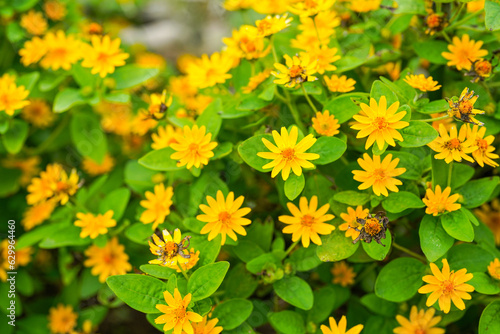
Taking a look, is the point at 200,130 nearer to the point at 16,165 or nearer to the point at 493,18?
the point at 493,18

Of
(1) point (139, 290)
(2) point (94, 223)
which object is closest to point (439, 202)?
(1) point (139, 290)

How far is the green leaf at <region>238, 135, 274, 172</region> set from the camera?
1142mm

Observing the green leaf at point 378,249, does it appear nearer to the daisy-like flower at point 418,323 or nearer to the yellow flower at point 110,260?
the daisy-like flower at point 418,323

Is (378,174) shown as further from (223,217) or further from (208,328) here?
(208,328)

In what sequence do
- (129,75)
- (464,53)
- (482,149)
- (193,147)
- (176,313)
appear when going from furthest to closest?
1. (129,75)
2. (464,53)
3. (193,147)
4. (482,149)
5. (176,313)

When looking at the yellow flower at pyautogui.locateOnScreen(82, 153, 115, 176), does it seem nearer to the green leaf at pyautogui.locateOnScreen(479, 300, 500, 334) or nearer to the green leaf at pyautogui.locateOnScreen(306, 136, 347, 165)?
the green leaf at pyautogui.locateOnScreen(306, 136, 347, 165)

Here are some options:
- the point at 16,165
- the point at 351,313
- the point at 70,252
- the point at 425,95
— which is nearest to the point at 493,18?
the point at 425,95

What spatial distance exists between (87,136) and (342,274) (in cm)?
109

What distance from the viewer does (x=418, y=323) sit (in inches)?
47.4

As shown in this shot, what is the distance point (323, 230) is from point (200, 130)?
0.42 m

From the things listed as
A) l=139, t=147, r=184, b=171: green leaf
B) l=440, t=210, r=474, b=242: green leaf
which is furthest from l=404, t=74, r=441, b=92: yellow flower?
l=139, t=147, r=184, b=171: green leaf

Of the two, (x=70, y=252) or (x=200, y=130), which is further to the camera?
(x=70, y=252)

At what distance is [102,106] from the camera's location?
221 centimetres

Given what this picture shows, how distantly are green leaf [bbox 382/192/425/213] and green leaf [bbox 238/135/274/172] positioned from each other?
0.31m
